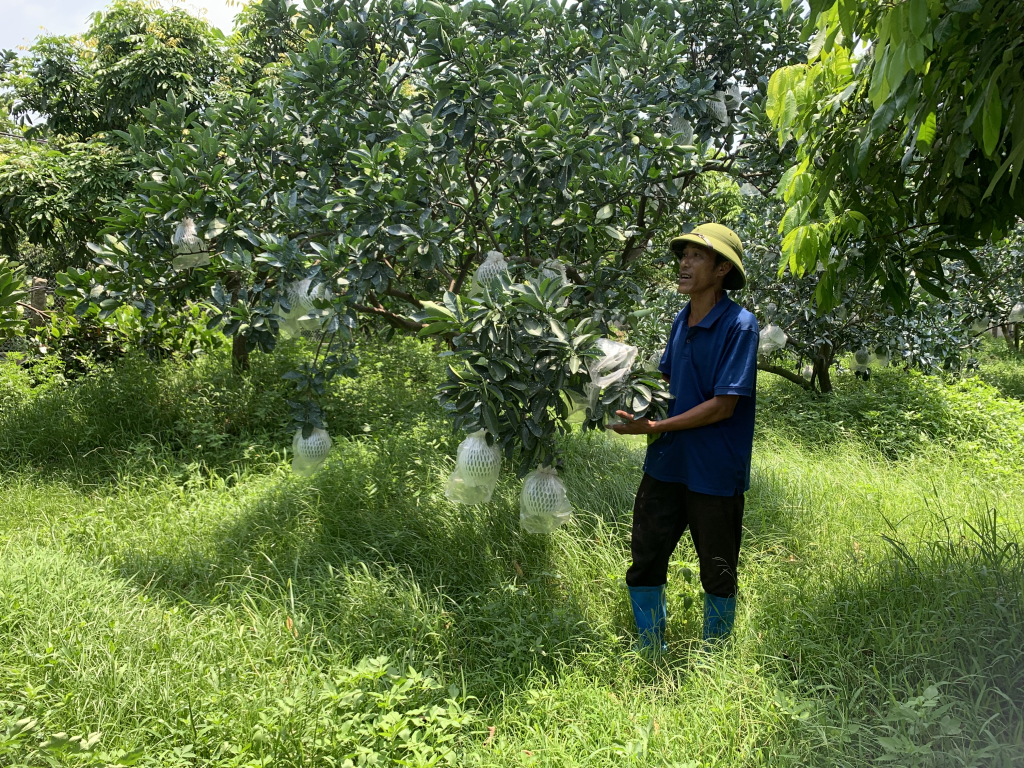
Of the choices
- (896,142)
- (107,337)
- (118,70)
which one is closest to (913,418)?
(896,142)

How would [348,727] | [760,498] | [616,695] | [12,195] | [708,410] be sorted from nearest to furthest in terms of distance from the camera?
[348,727] → [708,410] → [616,695] → [760,498] → [12,195]

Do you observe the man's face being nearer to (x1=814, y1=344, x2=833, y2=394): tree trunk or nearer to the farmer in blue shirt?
the farmer in blue shirt

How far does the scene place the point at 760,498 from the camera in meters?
3.82

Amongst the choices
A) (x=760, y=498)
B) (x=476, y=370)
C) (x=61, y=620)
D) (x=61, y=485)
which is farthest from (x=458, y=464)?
(x=61, y=485)

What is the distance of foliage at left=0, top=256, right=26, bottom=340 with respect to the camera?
4.74 m

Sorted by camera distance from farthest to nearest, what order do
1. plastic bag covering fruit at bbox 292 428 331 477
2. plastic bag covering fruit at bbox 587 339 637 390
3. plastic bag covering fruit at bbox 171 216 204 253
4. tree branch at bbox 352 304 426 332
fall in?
1. tree branch at bbox 352 304 426 332
2. plastic bag covering fruit at bbox 292 428 331 477
3. plastic bag covering fruit at bbox 171 216 204 253
4. plastic bag covering fruit at bbox 587 339 637 390

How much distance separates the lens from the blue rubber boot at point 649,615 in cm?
254

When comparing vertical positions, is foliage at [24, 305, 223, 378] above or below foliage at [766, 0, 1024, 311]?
below

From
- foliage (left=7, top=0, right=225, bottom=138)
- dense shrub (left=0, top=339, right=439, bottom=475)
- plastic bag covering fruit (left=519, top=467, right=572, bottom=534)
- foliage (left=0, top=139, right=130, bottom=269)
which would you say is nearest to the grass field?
dense shrub (left=0, top=339, right=439, bottom=475)

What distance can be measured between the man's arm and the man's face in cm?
42

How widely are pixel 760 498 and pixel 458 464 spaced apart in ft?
7.03

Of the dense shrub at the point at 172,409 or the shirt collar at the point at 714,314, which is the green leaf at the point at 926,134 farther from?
the dense shrub at the point at 172,409

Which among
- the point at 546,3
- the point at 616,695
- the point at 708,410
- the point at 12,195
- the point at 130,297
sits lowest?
the point at 616,695

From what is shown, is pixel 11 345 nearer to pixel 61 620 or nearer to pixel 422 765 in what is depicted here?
pixel 61 620
